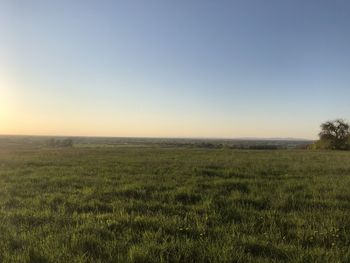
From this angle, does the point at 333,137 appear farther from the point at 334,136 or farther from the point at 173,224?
the point at 173,224

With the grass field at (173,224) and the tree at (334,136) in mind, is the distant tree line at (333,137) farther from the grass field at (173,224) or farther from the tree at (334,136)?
the grass field at (173,224)

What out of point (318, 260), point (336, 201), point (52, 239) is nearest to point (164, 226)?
point (52, 239)

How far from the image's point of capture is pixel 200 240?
6.67 meters

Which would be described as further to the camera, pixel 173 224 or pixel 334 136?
pixel 334 136

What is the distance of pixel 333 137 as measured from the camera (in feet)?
258

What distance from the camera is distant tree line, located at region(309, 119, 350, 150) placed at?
77.1m

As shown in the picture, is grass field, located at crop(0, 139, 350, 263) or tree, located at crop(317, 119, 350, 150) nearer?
grass field, located at crop(0, 139, 350, 263)

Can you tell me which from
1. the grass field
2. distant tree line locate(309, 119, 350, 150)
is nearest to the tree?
distant tree line locate(309, 119, 350, 150)

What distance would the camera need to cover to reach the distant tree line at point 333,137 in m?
77.1

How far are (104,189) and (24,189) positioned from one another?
2657mm

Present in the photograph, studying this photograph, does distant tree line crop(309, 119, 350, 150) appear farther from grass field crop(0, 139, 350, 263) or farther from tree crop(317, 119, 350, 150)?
grass field crop(0, 139, 350, 263)

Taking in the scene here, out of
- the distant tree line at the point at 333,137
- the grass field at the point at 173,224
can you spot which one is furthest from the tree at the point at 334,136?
the grass field at the point at 173,224

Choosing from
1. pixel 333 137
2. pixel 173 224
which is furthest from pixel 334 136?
pixel 173 224

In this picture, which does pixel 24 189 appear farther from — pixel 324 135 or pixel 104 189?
pixel 324 135
